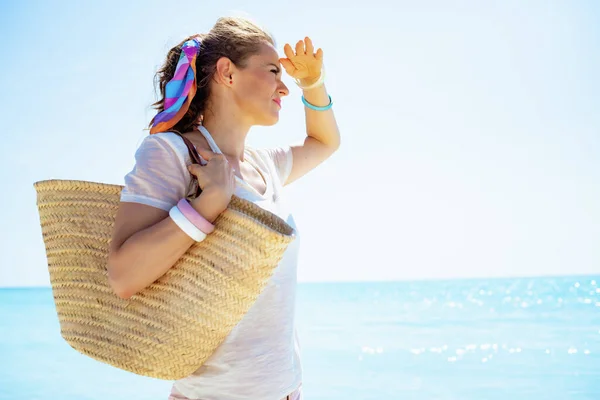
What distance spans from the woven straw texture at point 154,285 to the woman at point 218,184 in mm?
39

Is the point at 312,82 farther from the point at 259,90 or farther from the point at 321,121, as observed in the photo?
the point at 259,90

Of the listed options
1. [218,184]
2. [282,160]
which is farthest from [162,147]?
[282,160]

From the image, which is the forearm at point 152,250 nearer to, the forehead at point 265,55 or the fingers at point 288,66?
the forehead at point 265,55

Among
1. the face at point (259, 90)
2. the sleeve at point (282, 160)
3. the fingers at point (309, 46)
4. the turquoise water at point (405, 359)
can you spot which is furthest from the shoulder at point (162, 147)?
the turquoise water at point (405, 359)

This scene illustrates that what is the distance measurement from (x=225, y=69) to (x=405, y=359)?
7.35 meters

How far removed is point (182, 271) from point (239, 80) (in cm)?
55

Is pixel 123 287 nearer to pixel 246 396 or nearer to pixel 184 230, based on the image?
pixel 184 230

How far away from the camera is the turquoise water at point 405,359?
6.17 m

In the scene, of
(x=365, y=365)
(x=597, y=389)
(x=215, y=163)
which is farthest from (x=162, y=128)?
(x=365, y=365)

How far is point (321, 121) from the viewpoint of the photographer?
1988 mm

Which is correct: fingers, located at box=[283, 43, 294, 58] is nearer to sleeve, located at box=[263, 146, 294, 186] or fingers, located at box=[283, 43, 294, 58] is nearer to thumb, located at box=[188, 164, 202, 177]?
sleeve, located at box=[263, 146, 294, 186]

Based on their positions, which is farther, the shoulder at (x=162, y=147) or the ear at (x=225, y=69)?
the ear at (x=225, y=69)

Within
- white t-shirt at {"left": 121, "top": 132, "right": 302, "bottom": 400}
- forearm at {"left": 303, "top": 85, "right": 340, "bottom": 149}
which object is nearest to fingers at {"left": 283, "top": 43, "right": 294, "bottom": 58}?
forearm at {"left": 303, "top": 85, "right": 340, "bottom": 149}

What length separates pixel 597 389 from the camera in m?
6.15
